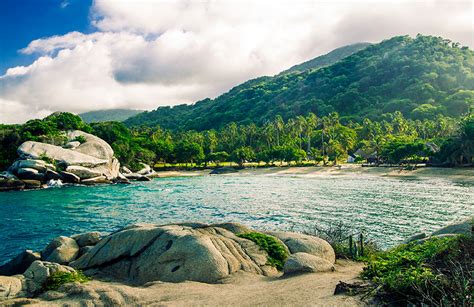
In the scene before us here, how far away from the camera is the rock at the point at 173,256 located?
1403 cm

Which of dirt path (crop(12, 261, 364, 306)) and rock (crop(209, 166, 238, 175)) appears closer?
dirt path (crop(12, 261, 364, 306))

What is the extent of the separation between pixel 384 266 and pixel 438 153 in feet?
288

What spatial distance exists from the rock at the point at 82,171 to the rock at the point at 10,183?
964 centimetres

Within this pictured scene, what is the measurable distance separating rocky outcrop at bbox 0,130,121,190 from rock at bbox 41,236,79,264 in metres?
55.1

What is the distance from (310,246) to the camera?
17.3 m

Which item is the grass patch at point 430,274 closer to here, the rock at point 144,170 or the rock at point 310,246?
the rock at point 310,246

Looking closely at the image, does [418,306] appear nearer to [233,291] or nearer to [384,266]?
[384,266]

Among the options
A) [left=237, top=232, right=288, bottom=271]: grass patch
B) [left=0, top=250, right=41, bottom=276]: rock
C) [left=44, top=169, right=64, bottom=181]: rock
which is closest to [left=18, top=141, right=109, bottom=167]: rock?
[left=44, top=169, right=64, bottom=181]: rock

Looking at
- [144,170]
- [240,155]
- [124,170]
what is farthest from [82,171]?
[240,155]

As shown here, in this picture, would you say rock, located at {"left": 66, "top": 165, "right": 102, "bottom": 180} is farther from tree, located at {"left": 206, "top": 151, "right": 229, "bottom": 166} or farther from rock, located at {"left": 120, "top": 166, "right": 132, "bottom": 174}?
tree, located at {"left": 206, "top": 151, "right": 229, "bottom": 166}

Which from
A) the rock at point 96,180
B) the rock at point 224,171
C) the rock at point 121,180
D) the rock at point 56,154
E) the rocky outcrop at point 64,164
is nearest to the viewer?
the rocky outcrop at point 64,164

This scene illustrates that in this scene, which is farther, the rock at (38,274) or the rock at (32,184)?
the rock at (32,184)

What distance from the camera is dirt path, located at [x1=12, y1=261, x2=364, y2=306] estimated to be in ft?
33.3

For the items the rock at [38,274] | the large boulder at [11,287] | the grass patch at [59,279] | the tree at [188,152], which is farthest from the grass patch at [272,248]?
the tree at [188,152]
